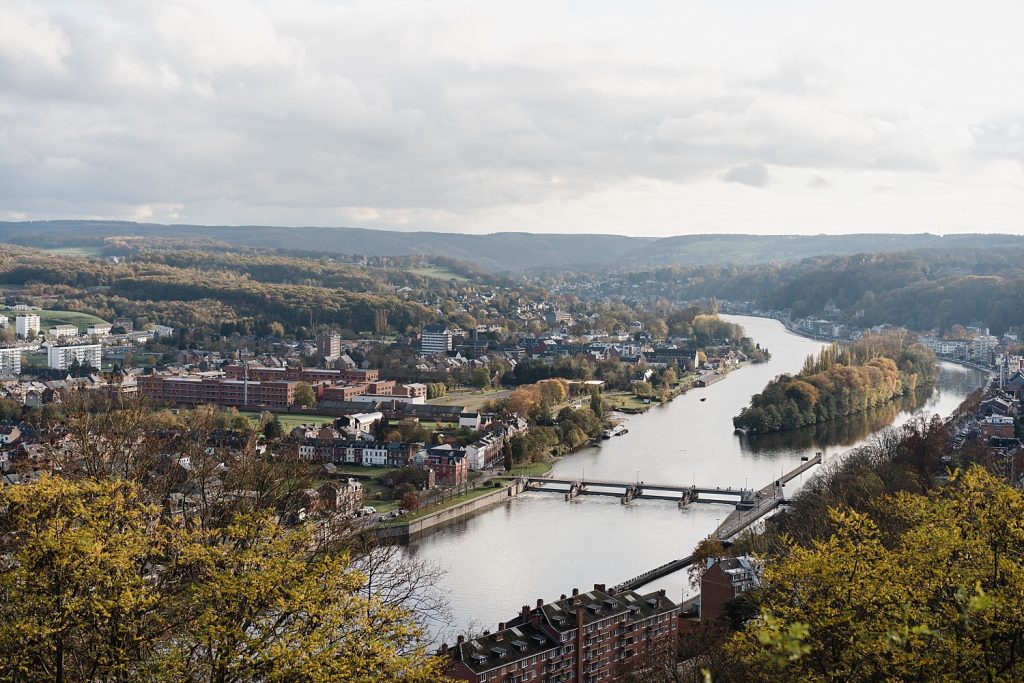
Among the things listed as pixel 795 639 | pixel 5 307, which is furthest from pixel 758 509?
pixel 5 307

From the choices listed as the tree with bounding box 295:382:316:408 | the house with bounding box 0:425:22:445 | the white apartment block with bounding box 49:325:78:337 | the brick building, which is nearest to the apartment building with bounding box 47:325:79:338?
the white apartment block with bounding box 49:325:78:337

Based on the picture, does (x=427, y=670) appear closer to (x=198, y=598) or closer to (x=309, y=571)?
(x=309, y=571)

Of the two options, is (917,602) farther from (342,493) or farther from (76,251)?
(76,251)

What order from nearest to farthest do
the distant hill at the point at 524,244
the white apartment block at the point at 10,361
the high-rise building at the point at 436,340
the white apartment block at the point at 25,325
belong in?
the white apartment block at the point at 10,361, the white apartment block at the point at 25,325, the high-rise building at the point at 436,340, the distant hill at the point at 524,244

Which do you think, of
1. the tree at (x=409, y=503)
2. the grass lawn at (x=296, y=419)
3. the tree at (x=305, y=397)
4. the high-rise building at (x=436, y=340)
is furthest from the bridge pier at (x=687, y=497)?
the high-rise building at (x=436, y=340)

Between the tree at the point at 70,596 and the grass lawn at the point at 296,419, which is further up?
the tree at the point at 70,596

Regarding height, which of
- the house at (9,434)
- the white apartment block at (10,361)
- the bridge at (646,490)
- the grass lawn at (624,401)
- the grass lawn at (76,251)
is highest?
the grass lawn at (76,251)

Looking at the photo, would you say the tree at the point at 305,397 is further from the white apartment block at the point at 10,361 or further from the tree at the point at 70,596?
the tree at the point at 70,596
